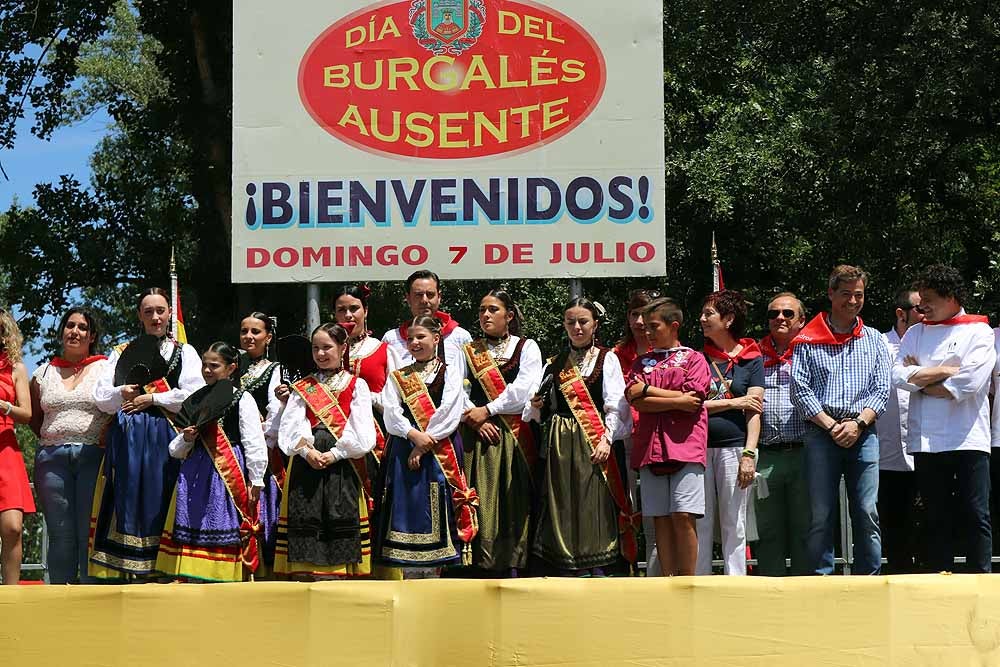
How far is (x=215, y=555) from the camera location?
6.93 metres

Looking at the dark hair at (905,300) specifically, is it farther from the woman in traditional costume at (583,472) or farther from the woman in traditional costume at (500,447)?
the woman in traditional costume at (500,447)

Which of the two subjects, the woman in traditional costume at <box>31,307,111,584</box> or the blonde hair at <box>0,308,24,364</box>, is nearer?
the blonde hair at <box>0,308,24,364</box>

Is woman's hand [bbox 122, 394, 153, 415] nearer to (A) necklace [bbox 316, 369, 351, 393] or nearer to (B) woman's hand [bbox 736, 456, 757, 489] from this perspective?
(A) necklace [bbox 316, 369, 351, 393]

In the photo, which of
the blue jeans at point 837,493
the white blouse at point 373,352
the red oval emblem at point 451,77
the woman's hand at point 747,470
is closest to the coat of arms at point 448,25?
the red oval emblem at point 451,77

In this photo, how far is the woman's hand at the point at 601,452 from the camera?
7.05 meters

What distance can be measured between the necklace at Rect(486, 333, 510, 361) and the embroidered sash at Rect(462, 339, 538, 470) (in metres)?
0.02

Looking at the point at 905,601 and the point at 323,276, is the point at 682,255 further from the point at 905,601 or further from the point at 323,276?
the point at 905,601

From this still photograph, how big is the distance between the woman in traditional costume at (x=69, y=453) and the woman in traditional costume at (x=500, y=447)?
188 centimetres

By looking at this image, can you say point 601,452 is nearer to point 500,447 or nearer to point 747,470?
point 500,447

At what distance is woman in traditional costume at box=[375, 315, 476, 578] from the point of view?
23.0ft

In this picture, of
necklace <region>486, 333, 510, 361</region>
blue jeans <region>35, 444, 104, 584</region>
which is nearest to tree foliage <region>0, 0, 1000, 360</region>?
necklace <region>486, 333, 510, 361</region>

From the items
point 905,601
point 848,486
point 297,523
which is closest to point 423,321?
point 297,523

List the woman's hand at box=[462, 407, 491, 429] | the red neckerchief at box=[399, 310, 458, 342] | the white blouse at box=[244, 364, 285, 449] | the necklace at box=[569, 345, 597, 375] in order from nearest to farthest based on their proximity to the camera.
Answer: the woman's hand at box=[462, 407, 491, 429]
the necklace at box=[569, 345, 597, 375]
the white blouse at box=[244, 364, 285, 449]
the red neckerchief at box=[399, 310, 458, 342]

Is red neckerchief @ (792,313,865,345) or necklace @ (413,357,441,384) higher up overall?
red neckerchief @ (792,313,865,345)
